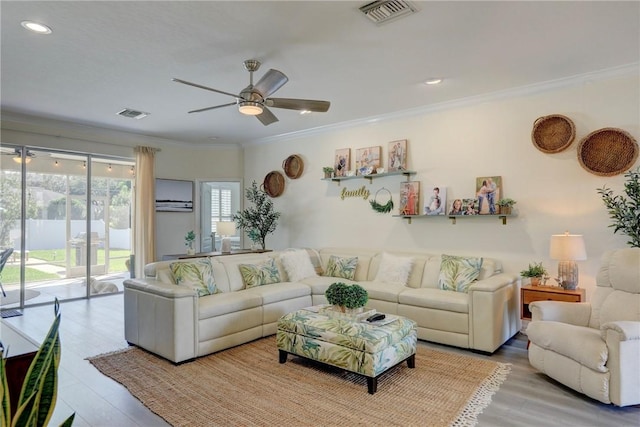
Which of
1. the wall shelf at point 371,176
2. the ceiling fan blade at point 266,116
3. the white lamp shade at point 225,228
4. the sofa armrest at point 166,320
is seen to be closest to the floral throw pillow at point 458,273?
the wall shelf at point 371,176

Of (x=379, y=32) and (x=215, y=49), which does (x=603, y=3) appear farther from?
(x=215, y=49)

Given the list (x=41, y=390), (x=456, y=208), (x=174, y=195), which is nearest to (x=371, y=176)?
(x=456, y=208)

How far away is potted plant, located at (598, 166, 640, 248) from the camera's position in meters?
3.41

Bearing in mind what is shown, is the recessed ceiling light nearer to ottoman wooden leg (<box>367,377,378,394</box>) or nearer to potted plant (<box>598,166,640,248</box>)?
ottoman wooden leg (<box>367,377,378,394</box>)

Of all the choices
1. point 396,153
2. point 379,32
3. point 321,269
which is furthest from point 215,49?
point 321,269

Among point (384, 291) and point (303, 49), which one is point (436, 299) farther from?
point (303, 49)

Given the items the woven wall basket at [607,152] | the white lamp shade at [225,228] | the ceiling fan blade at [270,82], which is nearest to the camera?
the ceiling fan blade at [270,82]

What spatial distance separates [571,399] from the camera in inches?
107

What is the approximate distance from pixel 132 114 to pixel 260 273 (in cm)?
298

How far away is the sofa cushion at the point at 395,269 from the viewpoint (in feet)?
15.4

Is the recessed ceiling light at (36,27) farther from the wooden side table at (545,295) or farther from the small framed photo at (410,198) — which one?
the wooden side table at (545,295)

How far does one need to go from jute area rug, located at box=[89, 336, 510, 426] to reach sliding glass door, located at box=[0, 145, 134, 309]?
3.20 metres

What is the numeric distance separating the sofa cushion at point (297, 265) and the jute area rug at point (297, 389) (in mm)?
1443

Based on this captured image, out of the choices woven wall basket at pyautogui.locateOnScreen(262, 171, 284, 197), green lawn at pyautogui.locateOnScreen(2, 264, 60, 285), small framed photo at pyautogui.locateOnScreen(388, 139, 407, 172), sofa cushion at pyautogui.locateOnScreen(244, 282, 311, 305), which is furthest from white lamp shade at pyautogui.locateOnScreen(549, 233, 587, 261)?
green lawn at pyautogui.locateOnScreen(2, 264, 60, 285)
